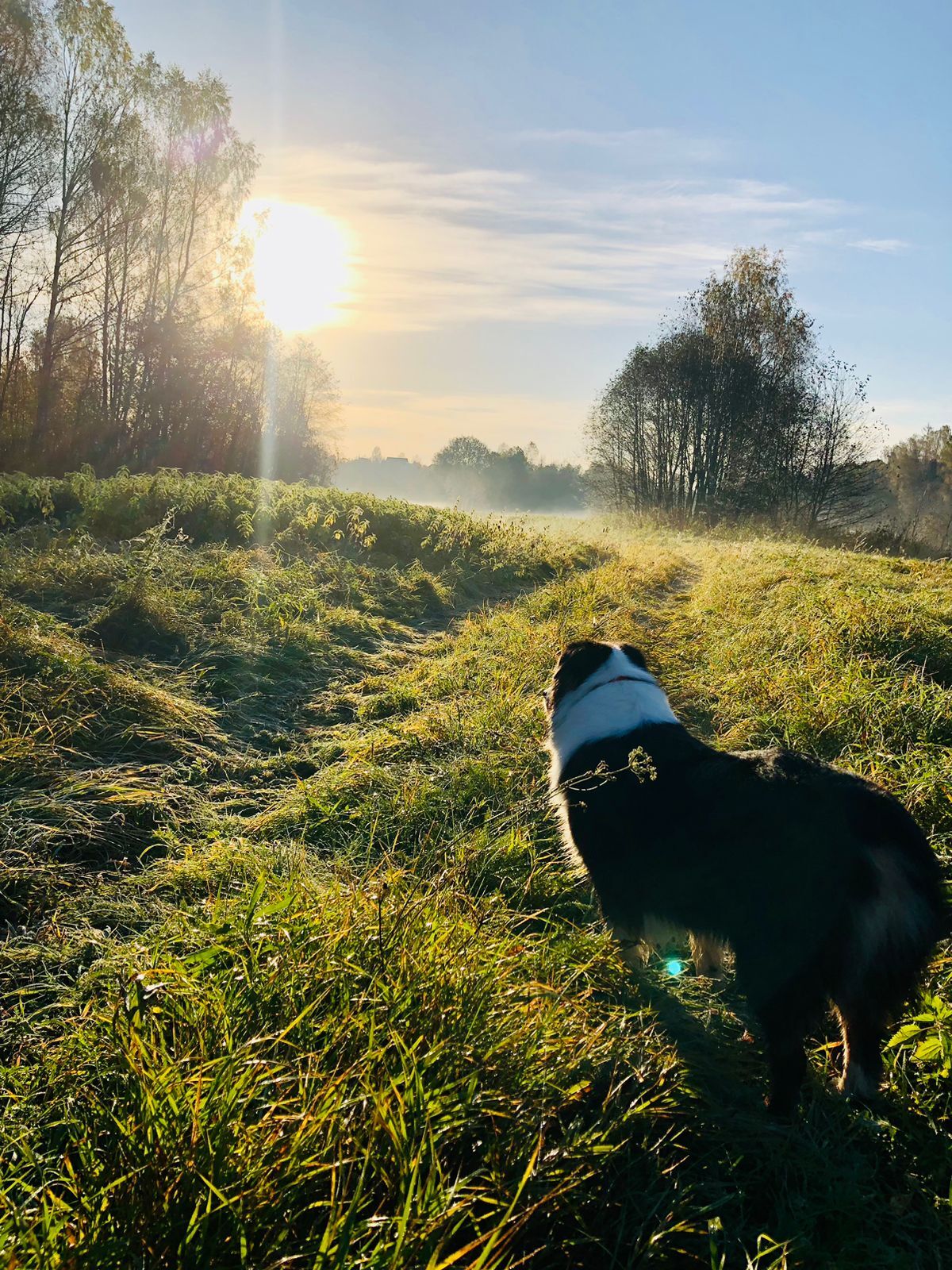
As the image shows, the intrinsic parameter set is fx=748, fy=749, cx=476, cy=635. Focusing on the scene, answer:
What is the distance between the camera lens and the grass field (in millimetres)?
1441

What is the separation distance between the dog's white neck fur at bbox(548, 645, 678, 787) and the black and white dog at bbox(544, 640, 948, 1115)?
1.18 ft

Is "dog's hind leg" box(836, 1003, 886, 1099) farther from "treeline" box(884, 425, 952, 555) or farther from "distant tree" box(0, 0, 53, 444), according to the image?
"treeline" box(884, 425, 952, 555)

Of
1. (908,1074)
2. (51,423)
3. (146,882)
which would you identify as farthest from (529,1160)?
(51,423)

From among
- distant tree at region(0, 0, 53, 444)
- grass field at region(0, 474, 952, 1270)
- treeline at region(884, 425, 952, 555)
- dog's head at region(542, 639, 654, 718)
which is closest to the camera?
grass field at region(0, 474, 952, 1270)

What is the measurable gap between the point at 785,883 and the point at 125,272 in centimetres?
2291

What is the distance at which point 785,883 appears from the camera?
2.24 m

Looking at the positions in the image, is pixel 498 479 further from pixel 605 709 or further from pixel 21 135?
pixel 605 709

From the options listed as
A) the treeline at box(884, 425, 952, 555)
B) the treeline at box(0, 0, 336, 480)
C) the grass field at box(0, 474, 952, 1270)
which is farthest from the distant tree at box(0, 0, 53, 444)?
the treeline at box(884, 425, 952, 555)

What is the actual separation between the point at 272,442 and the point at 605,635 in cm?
2576

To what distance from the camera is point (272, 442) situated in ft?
97.9

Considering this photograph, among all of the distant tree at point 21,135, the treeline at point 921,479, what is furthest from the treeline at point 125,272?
the treeline at point 921,479

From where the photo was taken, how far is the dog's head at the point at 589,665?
3.55 m

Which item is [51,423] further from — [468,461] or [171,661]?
[468,461]

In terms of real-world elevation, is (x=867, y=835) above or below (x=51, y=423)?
below
